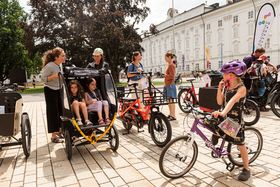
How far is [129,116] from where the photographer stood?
6.18 m

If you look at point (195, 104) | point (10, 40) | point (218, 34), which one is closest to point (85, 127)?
point (195, 104)

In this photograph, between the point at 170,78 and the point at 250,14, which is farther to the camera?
the point at 250,14

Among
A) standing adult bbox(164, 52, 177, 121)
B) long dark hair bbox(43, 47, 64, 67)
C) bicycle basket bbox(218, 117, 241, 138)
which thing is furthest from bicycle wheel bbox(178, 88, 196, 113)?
bicycle basket bbox(218, 117, 241, 138)

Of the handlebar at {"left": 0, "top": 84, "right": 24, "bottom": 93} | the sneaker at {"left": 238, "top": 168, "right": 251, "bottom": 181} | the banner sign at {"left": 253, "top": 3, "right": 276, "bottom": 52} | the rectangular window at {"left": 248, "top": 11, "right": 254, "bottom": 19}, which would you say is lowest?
the sneaker at {"left": 238, "top": 168, "right": 251, "bottom": 181}

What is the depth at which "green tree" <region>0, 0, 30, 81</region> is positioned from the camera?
34.2 m

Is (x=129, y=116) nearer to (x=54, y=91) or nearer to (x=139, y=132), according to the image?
(x=139, y=132)

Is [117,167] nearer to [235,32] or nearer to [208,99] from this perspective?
[208,99]

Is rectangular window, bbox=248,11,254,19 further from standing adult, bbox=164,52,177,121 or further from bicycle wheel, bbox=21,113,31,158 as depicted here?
bicycle wheel, bbox=21,113,31,158

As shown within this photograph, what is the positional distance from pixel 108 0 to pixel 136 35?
5100mm

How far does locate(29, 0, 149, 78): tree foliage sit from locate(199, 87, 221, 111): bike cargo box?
19827 mm

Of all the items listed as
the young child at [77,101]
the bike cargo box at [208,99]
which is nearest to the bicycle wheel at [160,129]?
the young child at [77,101]

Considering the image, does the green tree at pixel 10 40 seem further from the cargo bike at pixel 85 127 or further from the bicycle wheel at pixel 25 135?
the cargo bike at pixel 85 127

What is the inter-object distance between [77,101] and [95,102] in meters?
0.35

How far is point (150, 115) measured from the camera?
5.42 m
